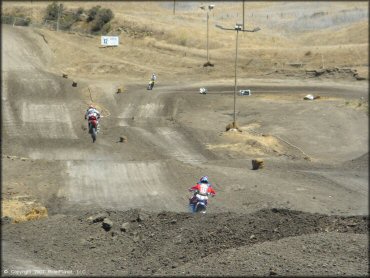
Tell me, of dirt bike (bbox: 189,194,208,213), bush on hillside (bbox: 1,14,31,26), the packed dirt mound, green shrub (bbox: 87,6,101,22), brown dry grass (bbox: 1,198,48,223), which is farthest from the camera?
green shrub (bbox: 87,6,101,22)

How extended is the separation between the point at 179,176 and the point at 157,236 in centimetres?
925

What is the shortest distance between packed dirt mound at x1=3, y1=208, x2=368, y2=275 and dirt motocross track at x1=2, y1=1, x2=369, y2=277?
0.18 feet

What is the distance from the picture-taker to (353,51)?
64500 mm

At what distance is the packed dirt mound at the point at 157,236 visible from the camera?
49.0 feet

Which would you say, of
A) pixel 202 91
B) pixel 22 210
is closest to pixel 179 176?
pixel 22 210

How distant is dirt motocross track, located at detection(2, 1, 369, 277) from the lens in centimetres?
1514

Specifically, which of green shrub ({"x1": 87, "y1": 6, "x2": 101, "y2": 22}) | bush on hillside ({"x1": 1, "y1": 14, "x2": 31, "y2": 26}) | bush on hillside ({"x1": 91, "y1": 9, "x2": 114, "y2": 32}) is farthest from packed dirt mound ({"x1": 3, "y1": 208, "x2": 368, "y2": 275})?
bush on hillside ({"x1": 1, "y1": 14, "x2": 31, "y2": 26})

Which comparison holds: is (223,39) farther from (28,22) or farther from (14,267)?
(14,267)

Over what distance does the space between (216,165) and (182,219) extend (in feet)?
37.2

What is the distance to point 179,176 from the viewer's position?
2597cm

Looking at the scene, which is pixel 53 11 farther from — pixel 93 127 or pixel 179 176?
pixel 179 176

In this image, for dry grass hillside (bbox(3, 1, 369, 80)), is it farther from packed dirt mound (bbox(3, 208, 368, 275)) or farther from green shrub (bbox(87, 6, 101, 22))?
packed dirt mound (bbox(3, 208, 368, 275))

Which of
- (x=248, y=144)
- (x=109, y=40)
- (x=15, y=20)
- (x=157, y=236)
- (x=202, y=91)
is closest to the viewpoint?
(x=157, y=236)

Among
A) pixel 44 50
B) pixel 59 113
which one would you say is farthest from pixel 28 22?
pixel 59 113
